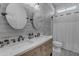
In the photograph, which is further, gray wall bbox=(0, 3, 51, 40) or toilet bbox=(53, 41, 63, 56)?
toilet bbox=(53, 41, 63, 56)

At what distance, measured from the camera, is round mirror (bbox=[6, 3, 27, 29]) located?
115 cm

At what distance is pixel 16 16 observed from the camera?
1.24 meters

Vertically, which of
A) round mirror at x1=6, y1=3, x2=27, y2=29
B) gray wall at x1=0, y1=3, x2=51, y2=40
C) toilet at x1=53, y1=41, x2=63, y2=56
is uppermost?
round mirror at x1=6, y1=3, x2=27, y2=29

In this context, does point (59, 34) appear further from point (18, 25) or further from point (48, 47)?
point (18, 25)

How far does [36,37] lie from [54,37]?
31 cm

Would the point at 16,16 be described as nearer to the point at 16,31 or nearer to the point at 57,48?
the point at 16,31

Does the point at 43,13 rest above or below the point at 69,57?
above

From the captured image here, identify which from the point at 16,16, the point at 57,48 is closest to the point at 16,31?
the point at 16,16

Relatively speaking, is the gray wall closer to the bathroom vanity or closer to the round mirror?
the round mirror

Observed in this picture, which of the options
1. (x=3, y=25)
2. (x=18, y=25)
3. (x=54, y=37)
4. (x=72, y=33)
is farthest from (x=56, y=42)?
(x=3, y=25)

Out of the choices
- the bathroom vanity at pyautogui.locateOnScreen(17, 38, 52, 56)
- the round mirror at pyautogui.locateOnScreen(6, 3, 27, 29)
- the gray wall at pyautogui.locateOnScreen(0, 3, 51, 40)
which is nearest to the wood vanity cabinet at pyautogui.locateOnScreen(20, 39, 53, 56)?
the bathroom vanity at pyautogui.locateOnScreen(17, 38, 52, 56)

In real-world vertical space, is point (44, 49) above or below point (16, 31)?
below

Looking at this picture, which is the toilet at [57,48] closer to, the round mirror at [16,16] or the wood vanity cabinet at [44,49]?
the wood vanity cabinet at [44,49]

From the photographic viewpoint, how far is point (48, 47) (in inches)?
50.9
